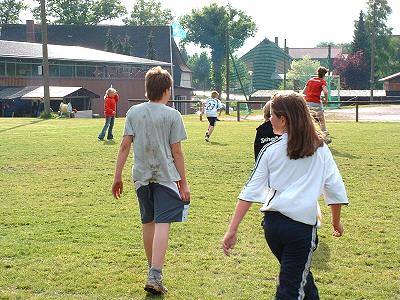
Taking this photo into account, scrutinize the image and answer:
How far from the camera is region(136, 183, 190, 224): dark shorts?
518 cm

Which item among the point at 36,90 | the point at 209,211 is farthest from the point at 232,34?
the point at 209,211

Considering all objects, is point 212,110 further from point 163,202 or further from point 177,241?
point 163,202

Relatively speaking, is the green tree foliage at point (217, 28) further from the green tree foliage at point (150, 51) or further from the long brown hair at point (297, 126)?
the long brown hair at point (297, 126)

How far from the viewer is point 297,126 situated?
3701 millimetres

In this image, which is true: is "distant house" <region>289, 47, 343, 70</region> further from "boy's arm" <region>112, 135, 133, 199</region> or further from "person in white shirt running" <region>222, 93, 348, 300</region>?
"person in white shirt running" <region>222, 93, 348, 300</region>

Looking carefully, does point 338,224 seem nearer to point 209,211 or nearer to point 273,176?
point 273,176

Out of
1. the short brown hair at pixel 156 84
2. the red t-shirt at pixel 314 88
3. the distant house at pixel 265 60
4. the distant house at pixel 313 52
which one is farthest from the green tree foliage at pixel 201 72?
the short brown hair at pixel 156 84

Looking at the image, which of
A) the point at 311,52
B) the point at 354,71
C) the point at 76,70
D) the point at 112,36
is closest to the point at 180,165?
the point at 76,70

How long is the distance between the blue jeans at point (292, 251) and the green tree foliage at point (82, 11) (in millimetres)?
100194

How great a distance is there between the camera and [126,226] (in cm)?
751

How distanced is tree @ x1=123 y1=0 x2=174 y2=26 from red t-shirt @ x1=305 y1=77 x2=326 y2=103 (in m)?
101

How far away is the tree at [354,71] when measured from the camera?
88625mm

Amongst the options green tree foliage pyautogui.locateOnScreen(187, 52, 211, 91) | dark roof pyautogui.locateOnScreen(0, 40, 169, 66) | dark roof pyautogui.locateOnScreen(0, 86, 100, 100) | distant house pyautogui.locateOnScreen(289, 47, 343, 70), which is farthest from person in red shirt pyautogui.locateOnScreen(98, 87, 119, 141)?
distant house pyautogui.locateOnScreen(289, 47, 343, 70)

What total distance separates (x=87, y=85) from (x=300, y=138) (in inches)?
2454
